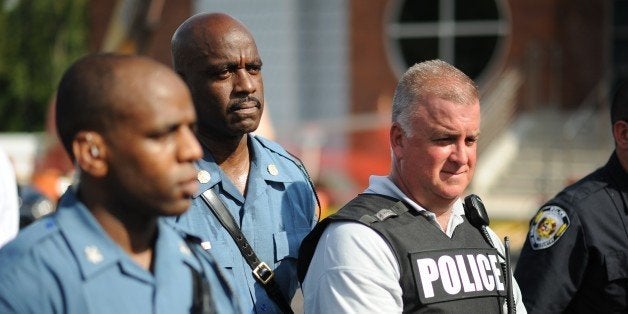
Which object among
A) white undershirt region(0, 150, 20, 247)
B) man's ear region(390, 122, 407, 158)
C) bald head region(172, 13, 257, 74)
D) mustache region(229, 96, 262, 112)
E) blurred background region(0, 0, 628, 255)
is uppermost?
bald head region(172, 13, 257, 74)

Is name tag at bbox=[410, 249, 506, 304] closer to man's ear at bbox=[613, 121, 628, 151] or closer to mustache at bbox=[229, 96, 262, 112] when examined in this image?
mustache at bbox=[229, 96, 262, 112]

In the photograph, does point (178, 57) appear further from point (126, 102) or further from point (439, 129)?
point (126, 102)

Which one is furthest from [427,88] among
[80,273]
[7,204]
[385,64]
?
[385,64]

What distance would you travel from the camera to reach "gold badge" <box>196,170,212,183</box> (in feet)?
11.7

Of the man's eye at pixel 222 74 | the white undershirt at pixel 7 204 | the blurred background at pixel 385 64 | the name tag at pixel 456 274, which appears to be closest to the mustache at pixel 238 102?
the man's eye at pixel 222 74

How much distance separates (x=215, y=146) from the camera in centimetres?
367

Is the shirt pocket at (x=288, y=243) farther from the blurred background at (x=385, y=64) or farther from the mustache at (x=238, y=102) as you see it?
the blurred background at (x=385, y=64)

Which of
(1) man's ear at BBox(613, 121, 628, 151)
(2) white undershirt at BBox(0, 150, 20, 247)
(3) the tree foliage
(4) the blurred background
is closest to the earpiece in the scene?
(2) white undershirt at BBox(0, 150, 20, 247)

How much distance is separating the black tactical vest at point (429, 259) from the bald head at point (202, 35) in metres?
0.70

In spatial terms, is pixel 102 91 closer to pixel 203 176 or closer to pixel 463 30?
pixel 203 176

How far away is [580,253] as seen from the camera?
3990 mm

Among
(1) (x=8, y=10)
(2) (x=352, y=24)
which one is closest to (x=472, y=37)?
(2) (x=352, y=24)

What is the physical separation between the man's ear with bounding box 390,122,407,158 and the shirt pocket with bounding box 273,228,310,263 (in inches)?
18.8

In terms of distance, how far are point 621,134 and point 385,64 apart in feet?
58.4
